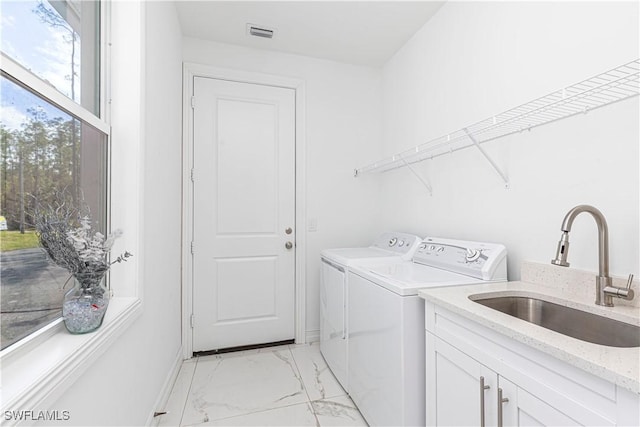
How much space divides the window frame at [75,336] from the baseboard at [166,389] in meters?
0.72

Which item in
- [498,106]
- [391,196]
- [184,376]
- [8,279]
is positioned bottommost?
[184,376]

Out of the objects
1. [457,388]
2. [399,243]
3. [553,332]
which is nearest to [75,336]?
[457,388]

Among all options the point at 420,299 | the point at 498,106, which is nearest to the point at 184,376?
the point at 420,299

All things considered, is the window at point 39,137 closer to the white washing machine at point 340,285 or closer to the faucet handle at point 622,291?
the white washing machine at point 340,285

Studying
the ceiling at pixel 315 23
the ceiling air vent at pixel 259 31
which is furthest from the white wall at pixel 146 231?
the ceiling air vent at pixel 259 31

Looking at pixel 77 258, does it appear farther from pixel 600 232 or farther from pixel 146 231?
pixel 600 232

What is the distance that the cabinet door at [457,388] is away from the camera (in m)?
0.99

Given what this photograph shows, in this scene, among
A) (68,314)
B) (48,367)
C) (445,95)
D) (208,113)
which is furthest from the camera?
(208,113)

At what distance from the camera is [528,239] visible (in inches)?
58.7

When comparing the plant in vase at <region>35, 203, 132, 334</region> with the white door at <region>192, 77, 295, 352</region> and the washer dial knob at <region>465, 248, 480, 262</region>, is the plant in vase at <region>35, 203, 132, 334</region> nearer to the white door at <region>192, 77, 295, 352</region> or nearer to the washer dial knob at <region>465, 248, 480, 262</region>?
the white door at <region>192, 77, 295, 352</region>

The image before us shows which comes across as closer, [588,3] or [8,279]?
[8,279]

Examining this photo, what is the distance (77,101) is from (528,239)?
2057 mm

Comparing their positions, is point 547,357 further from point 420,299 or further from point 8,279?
point 8,279

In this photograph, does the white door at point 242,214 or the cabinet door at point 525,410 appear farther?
the white door at point 242,214
